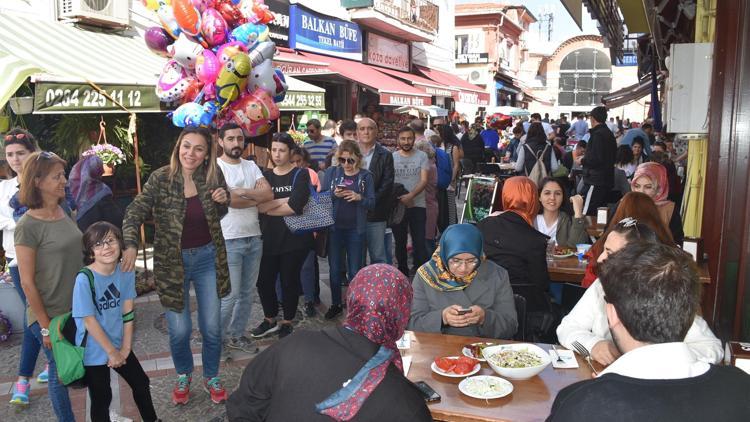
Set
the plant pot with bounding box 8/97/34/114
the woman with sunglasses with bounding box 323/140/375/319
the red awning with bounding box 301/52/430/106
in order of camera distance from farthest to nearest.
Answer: the red awning with bounding box 301/52/430/106 → the plant pot with bounding box 8/97/34/114 → the woman with sunglasses with bounding box 323/140/375/319

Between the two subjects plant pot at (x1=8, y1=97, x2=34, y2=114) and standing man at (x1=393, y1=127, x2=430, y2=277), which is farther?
standing man at (x1=393, y1=127, x2=430, y2=277)

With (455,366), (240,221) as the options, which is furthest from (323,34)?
(455,366)

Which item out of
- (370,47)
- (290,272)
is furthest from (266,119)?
(370,47)

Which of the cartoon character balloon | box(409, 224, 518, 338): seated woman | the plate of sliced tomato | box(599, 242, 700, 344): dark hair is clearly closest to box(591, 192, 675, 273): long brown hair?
box(409, 224, 518, 338): seated woman

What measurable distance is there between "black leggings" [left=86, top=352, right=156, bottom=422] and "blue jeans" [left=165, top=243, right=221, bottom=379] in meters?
0.42

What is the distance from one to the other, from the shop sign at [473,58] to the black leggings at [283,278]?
30.9 metres

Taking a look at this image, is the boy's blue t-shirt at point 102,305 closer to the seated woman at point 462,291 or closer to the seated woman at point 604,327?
the seated woman at point 462,291

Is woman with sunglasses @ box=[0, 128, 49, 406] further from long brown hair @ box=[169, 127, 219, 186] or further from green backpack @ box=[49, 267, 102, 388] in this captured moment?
long brown hair @ box=[169, 127, 219, 186]

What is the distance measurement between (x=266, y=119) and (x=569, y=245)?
4.01m

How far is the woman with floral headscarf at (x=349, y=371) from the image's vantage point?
184cm

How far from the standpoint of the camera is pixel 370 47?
18.0 metres

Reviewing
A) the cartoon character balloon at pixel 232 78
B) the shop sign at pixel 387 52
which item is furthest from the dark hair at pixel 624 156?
the shop sign at pixel 387 52

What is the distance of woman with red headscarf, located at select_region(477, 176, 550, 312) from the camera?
4.18 metres

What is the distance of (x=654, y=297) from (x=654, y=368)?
0.73ft
